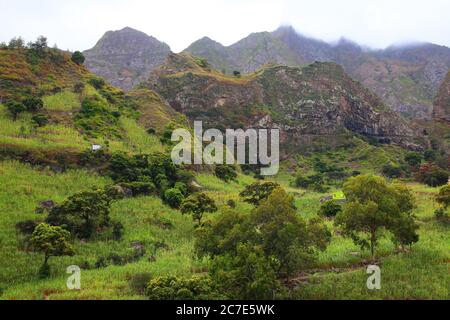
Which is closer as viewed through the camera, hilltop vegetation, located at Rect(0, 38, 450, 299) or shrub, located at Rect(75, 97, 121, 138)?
hilltop vegetation, located at Rect(0, 38, 450, 299)

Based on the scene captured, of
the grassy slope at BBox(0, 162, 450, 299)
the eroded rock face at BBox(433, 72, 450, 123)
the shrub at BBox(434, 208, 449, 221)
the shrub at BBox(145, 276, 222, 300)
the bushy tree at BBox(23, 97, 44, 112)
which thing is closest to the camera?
the shrub at BBox(145, 276, 222, 300)

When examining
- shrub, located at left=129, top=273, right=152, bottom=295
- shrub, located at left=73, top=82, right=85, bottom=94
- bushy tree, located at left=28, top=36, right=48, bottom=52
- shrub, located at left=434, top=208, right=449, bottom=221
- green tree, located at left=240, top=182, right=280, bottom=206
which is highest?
bushy tree, located at left=28, top=36, right=48, bottom=52

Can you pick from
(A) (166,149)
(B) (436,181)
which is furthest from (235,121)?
(B) (436,181)

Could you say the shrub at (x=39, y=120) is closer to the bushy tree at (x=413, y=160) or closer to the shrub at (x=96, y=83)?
the shrub at (x=96, y=83)

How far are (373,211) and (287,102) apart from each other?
367ft

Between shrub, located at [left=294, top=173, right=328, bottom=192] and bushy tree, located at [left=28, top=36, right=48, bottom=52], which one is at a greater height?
bushy tree, located at [left=28, top=36, right=48, bottom=52]

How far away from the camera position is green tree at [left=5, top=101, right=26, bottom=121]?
5950 cm

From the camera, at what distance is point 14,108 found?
5947cm

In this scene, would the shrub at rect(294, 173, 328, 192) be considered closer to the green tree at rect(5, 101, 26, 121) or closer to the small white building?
the small white building

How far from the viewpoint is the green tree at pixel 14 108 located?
59.5 metres

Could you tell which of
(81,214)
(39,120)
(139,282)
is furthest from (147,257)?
(39,120)

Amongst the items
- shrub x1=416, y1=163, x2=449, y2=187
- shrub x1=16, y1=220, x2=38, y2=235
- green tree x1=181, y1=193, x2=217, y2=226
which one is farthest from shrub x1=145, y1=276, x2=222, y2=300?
shrub x1=416, y1=163, x2=449, y2=187

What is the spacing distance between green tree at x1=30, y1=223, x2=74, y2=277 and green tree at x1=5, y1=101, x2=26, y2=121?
113 ft

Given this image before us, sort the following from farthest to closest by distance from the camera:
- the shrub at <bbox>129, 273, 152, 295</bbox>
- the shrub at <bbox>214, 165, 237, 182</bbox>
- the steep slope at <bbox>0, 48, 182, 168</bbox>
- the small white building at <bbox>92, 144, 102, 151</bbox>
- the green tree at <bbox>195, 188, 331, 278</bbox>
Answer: the shrub at <bbox>214, 165, 237, 182</bbox> < the small white building at <bbox>92, 144, 102, 151</bbox> < the steep slope at <bbox>0, 48, 182, 168</bbox> < the shrub at <bbox>129, 273, 152, 295</bbox> < the green tree at <bbox>195, 188, 331, 278</bbox>
